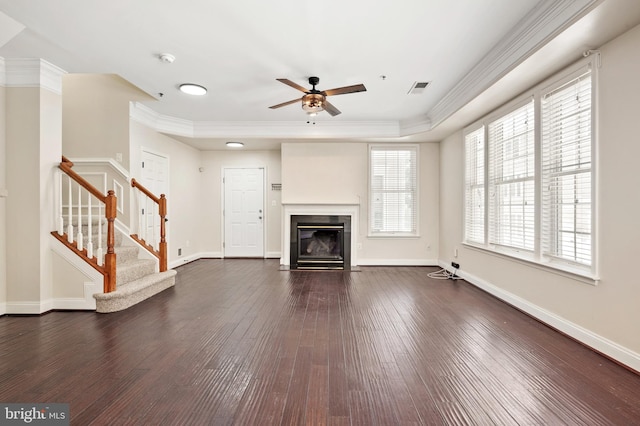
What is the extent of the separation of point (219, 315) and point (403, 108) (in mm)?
4007

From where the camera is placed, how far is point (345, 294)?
13.0 ft

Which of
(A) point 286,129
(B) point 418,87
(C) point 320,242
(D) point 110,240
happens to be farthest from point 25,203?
(B) point 418,87

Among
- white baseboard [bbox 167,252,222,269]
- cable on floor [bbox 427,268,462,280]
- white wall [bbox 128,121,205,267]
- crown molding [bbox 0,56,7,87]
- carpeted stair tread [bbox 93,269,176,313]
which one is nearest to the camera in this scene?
crown molding [bbox 0,56,7,87]

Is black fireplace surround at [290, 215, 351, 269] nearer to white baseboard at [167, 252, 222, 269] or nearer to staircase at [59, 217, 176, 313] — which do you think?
white baseboard at [167, 252, 222, 269]

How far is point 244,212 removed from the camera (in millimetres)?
A: 6723

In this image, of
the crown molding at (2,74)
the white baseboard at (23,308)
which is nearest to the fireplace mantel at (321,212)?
the white baseboard at (23,308)

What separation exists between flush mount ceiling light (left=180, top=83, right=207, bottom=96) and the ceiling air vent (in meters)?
2.78

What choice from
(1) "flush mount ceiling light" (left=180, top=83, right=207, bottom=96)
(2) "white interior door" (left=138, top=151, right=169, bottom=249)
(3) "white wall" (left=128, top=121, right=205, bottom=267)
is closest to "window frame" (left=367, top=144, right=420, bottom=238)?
(1) "flush mount ceiling light" (left=180, top=83, right=207, bottom=96)

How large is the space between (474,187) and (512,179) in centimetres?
93

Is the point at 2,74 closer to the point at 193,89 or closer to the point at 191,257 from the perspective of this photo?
the point at 193,89

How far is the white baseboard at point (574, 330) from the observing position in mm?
2109

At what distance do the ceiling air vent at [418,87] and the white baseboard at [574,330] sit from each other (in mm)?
2798

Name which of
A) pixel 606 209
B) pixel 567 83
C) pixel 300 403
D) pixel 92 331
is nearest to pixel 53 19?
pixel 92 331

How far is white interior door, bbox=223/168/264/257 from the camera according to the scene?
670 cm
